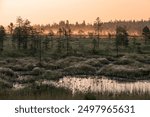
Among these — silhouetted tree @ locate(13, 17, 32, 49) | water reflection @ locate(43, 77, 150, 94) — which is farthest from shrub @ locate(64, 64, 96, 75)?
silhouetted tree @ locate(13, 17, 32, 49)

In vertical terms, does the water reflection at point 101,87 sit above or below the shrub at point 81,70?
above

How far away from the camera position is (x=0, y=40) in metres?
112

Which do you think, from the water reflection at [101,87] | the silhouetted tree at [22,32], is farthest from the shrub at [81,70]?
the silhouetted tree at [22,32]

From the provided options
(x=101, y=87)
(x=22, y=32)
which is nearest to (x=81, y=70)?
(x=101, y=87)

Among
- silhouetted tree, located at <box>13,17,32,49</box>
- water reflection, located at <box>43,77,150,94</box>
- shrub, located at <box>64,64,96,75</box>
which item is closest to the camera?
water reflection, located at <box>43,77,150,94</box>

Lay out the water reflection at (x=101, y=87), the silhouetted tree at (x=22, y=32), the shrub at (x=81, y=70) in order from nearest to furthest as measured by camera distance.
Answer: the water reflection at (x=101, y=87) < the shrub at (x=81, y=70) < the silhouetted tree at (x=22, y=32)

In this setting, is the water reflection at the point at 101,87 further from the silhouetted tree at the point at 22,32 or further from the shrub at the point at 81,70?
the silhouetted tree at the point at 22,32

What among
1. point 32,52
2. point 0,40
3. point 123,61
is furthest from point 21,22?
point 123,61

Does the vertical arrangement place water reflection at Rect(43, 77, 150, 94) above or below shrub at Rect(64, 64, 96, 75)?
above

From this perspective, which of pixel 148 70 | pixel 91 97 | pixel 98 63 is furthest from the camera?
pixel 98 63

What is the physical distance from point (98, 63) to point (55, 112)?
50803 millimetres

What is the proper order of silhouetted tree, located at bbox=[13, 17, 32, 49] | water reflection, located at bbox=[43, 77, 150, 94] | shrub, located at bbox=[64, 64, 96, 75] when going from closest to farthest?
water reflection, located at bbox=[43, 77, 150, 94]
shrub, located at bbox=[64, 64, 96, 75]
silhouetted tree, located at bbox=[13, 17, 32, 49]

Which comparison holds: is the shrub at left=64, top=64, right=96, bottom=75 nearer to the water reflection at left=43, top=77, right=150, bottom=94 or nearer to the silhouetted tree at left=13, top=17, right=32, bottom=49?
the water reflection at left=43, top=77, right=150, bottom=94

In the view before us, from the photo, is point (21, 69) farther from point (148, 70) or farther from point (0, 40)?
point (0, 40)
